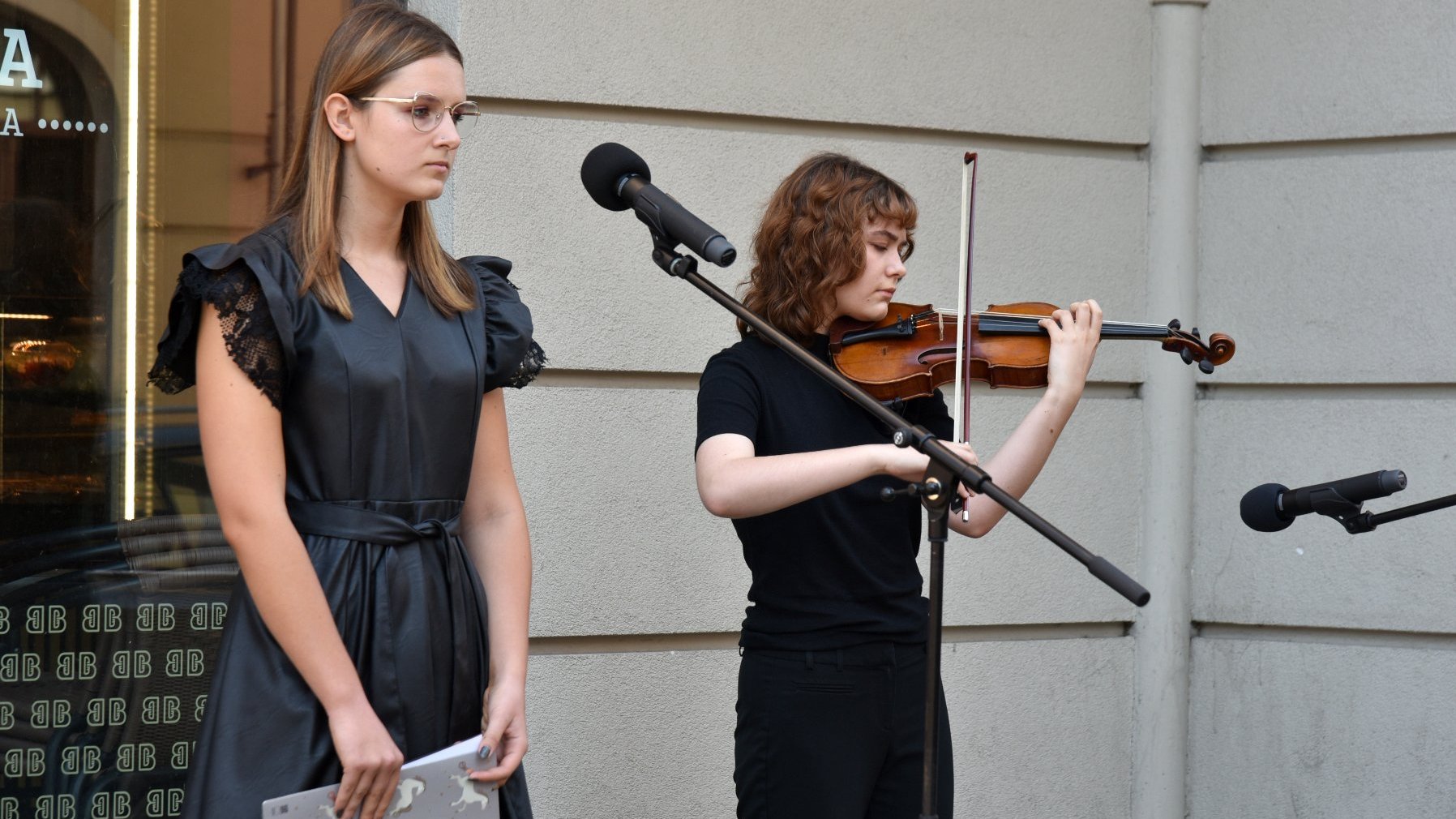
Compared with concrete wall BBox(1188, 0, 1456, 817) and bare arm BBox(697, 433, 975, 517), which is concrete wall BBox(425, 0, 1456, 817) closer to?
concrete wall BBox(1188, 0, 1456, 817)

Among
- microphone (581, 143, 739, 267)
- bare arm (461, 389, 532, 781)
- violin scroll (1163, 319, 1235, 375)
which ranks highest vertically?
microphone (581, 143, 739, 267)

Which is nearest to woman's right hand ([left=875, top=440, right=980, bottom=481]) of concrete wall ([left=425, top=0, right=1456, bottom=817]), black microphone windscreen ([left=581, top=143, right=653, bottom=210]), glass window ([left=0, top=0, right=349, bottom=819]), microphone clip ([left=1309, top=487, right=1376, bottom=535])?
black microphone windscreen ([left=581, top=143, right=653, bottom=210])

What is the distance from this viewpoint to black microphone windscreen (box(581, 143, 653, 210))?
2.32 m

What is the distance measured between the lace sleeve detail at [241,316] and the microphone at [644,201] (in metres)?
0.54

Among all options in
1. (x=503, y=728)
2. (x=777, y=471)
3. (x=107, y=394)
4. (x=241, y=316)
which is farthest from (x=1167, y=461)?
(x=241, y=316)

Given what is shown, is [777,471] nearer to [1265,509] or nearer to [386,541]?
[386,541]

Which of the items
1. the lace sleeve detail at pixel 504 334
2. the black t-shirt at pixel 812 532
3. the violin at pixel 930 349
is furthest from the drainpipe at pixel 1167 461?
the lace sleeve detail at pixel 504 334

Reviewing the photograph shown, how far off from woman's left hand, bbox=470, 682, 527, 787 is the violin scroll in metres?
1.66

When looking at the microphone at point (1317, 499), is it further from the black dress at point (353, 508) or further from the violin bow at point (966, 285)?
the black dress at point (353, 508)

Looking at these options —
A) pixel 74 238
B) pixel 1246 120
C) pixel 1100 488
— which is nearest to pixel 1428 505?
pixel 1100 488

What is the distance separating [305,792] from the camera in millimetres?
1973

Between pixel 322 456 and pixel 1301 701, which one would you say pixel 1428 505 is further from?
pixel 322 456

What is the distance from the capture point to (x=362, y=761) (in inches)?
79.2

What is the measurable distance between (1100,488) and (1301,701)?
846 millimetres
